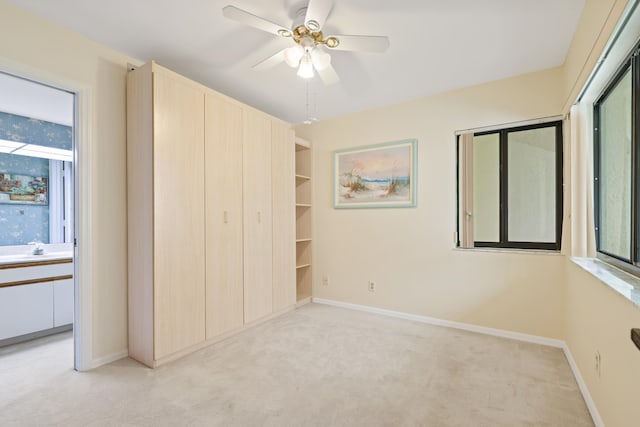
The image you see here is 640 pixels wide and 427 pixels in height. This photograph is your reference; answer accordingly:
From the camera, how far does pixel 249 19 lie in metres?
1.75

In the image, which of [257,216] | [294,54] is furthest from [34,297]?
[294,54]

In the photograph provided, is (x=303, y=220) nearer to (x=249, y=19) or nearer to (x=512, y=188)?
(x=512, y=188)

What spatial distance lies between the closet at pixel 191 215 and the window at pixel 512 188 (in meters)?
2.18

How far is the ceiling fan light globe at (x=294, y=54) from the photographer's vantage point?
206 cm

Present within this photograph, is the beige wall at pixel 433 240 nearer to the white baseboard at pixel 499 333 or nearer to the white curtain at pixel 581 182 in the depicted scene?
the white baseboard at pixel 499 333

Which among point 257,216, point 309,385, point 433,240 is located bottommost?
point 309,385

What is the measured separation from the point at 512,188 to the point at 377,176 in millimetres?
1425

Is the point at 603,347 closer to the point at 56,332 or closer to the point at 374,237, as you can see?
the point at 374,237

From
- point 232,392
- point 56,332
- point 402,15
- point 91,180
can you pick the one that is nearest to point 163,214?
point 91,180

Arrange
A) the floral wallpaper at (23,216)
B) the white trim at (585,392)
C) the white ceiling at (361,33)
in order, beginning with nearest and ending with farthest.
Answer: the white trim at (585,392) → the white ceiling at (361,33) → the floral wallpaper at (23,216)

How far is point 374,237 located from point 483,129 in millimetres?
1660

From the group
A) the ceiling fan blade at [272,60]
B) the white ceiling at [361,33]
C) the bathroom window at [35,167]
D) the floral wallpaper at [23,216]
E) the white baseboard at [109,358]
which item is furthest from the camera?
Result: the floral wallpaper at [23,216]

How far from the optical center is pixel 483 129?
3.04 meters

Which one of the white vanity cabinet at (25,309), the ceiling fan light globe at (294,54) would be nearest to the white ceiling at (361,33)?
the ceiling fan light globe at (294,54)
